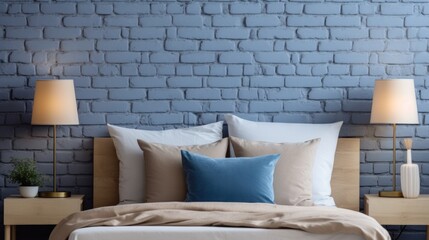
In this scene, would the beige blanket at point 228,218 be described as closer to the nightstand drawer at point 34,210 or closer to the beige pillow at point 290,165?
the beige pillow at point 290,165

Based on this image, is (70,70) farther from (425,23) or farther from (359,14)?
(425,23)

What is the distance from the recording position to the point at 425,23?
684 cm

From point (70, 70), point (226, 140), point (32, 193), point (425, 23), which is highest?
point (425, 23)

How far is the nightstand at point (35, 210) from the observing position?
6.29 m

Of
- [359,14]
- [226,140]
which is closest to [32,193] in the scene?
[226,140]

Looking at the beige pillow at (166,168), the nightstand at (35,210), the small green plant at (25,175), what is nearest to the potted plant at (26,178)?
the small green plant at (25,175)

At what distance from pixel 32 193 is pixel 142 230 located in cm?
164

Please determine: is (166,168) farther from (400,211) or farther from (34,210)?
(400,211)

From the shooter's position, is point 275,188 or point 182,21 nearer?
point 275,188

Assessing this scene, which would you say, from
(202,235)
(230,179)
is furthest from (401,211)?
(202,235)

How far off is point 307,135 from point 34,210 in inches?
79.8

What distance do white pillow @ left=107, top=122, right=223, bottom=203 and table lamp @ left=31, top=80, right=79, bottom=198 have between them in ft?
1.14

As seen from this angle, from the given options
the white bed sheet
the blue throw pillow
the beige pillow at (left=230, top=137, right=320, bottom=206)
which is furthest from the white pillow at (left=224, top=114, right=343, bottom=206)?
the white bed sheet

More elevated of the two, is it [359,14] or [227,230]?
[359,14]
